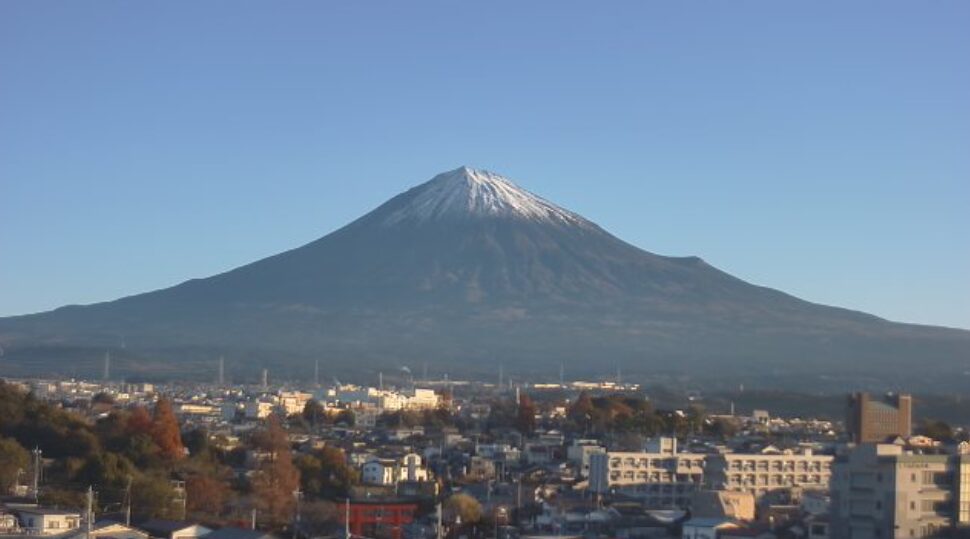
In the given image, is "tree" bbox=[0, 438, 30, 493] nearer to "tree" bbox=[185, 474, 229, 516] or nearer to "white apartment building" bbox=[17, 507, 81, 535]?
"tree" bbox=[185, 474, 229, 516]

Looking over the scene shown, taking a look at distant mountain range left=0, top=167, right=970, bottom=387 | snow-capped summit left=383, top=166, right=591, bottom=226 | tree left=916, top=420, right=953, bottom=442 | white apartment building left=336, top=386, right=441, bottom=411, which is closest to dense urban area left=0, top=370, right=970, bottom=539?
tree left=916, top=420, right=953, bottom=442

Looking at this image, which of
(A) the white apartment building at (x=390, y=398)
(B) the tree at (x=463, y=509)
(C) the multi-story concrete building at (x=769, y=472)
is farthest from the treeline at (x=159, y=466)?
(A) the white apartment building at (x=390, y=398)

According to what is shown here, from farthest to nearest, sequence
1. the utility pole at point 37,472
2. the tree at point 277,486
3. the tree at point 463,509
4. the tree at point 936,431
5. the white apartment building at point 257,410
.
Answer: the white apartment building at point 257,410
the tree at point 936,431
the tree at point 463,509
the tree at point 277,486
the utility pole at point 37,472

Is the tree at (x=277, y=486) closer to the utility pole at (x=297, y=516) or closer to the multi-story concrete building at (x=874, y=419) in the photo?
the utility pole at (x=297, y=516)

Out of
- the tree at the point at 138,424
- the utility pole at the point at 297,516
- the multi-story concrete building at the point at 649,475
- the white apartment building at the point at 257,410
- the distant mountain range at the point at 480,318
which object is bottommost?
the utility pole at the point at 297,516

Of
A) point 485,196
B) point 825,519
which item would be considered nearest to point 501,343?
point 485,196

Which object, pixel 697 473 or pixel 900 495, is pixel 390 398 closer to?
pixel 697 473

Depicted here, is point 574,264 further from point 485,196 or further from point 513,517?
point 513,517
